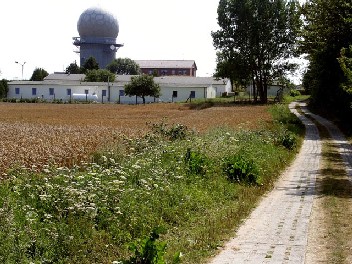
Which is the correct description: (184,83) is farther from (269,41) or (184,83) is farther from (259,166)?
(259,166)

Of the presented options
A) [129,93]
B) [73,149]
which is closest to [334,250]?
[73,149]

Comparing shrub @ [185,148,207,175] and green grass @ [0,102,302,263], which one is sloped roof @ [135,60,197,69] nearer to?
shrub @ [185,148,207,175]

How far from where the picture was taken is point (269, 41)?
6488cm

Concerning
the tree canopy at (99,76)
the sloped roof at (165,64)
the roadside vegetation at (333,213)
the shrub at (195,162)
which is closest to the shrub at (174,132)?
the roadside vegetation at (333,213)

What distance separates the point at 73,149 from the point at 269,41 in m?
50.0

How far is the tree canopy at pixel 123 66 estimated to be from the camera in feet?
396

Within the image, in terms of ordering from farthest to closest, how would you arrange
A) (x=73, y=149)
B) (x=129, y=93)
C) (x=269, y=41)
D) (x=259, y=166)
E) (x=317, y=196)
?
(x=129, y=93), (x=269, y=41), (x=73, y=149), (x=259, y=166), (x=317, y=196)

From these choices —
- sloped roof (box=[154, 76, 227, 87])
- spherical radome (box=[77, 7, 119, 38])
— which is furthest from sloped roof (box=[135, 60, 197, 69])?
sloped roof (box=[154, 76, 227, 87])

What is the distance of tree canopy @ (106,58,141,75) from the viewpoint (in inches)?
4758

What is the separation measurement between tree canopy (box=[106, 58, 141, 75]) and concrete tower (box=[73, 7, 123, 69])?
2.86m

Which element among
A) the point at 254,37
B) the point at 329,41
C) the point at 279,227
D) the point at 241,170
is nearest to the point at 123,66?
the point at 254,37

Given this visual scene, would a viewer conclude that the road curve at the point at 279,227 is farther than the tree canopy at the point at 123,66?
No

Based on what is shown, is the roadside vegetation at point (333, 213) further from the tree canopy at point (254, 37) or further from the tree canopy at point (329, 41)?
the tree canopy at point (254, 37)

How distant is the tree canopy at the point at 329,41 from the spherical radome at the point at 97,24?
67.1 m
